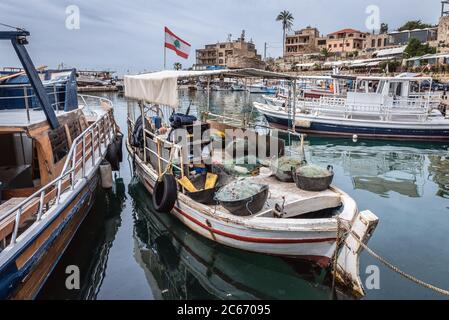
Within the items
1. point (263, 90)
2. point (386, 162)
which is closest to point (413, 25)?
point (263, 90)

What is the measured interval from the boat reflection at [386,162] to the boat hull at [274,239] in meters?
5.93

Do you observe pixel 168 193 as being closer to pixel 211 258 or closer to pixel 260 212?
pixel 211 258

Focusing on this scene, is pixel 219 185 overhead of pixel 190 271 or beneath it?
overhead

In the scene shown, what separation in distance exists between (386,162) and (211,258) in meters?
11.8

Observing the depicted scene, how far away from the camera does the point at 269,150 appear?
962 cm

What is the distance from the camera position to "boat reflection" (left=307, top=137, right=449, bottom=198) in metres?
11.9

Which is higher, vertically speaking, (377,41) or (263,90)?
(377,41)

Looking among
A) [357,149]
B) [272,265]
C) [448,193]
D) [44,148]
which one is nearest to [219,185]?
[272,265]

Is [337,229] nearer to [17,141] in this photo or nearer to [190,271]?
[190,271]

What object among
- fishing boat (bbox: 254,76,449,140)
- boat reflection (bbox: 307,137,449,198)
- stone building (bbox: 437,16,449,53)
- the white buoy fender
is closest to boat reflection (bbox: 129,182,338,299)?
the white buoy fender

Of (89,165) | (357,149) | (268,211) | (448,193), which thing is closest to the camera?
(268,211)

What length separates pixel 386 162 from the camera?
15.4 metres

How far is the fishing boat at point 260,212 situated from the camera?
564 cm

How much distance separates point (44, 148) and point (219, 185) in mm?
3802
